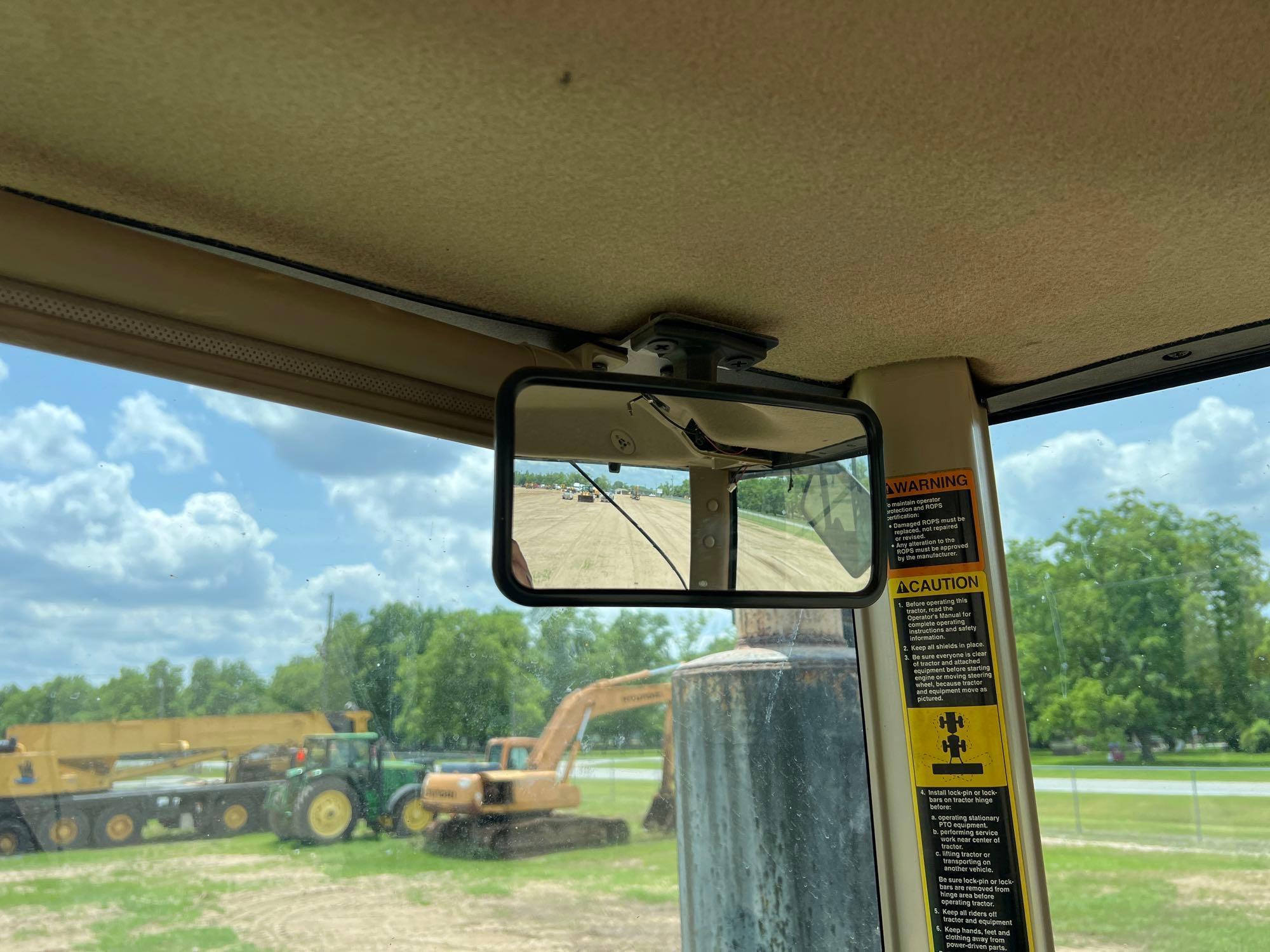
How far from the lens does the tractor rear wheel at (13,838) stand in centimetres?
130

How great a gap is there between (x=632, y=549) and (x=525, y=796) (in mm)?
652

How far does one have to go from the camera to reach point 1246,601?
2.07 m

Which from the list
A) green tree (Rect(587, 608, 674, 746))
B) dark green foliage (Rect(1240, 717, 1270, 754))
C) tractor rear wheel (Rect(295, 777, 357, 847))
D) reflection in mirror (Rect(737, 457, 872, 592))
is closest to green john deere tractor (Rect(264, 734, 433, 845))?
tractor rear wheel (Rect(295, 777, 357, 847))

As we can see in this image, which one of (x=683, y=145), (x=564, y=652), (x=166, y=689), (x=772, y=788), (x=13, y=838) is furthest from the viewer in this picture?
(x=772, y=788)

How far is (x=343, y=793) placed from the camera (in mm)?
1558

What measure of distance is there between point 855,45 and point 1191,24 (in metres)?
0.33

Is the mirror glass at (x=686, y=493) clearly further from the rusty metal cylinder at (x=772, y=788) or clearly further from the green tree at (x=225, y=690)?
the green tree at (x=225, y=690)

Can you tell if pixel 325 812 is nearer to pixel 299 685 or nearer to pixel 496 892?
pixel 299 685

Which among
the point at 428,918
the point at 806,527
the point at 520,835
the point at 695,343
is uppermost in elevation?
the point at 695,343

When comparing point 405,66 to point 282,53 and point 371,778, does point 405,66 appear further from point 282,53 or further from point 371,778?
point 371,778

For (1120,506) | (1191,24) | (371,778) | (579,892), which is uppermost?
(1191,24)

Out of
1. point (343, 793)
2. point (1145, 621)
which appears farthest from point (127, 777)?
point (1145, 621)

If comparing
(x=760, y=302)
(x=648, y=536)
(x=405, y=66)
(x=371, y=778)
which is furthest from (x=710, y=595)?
(x=405, y=66)

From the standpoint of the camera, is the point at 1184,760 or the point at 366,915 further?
the point at 1184,760
